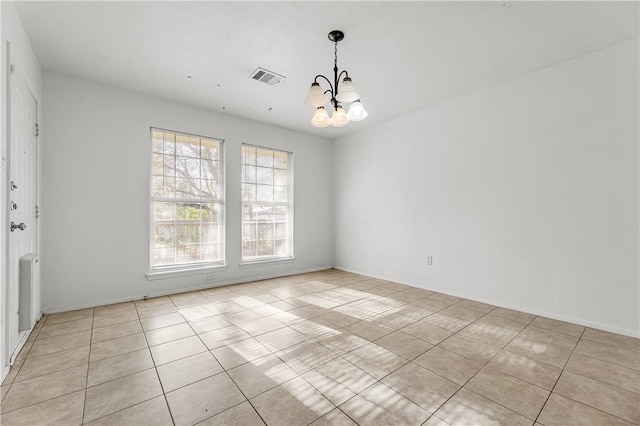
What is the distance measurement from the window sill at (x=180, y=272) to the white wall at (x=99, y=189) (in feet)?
0.24

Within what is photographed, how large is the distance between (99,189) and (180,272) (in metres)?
1.51

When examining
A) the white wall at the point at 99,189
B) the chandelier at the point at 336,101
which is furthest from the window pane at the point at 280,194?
the chandelier at the point at 336,101

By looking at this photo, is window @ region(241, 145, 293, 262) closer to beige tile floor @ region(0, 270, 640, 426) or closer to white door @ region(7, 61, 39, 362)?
beige tile floor @ region(0, 270, 640, 426)

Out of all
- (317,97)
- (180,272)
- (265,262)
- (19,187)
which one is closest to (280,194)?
(265,262)

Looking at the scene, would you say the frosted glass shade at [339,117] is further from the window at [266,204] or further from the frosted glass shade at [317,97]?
the window at [266,204]

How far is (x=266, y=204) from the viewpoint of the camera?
5238 mm

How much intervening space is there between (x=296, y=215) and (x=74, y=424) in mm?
4258

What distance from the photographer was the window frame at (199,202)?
4004 mm

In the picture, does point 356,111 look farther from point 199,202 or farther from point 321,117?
point 199,202

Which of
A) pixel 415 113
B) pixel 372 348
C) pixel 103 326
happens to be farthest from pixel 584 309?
pixel 103 326

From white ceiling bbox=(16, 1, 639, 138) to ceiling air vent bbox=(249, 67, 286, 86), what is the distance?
84 millimetres

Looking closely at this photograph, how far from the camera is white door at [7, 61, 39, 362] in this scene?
2148mm

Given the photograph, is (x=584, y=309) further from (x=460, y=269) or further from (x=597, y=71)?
(x=597, y=71)

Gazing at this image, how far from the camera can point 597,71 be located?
2.92 meters
